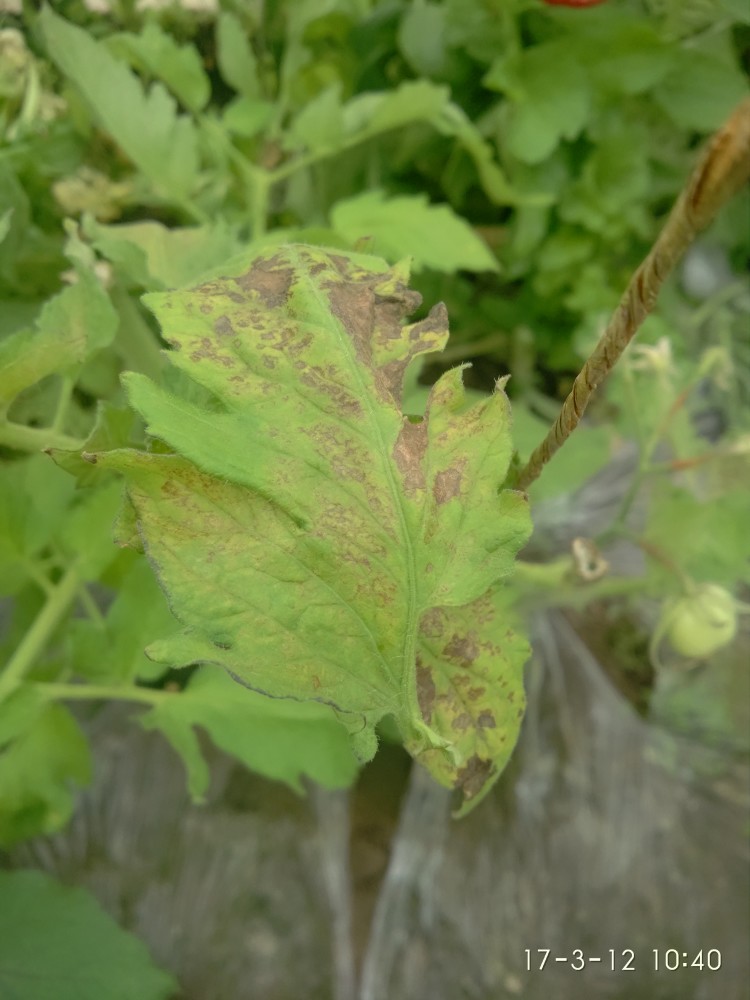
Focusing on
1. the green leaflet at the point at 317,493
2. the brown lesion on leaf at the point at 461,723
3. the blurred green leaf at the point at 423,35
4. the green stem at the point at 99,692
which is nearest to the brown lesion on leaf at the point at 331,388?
the green leaflet at the point at 317,493

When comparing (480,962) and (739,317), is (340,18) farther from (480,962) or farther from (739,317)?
(480,962)

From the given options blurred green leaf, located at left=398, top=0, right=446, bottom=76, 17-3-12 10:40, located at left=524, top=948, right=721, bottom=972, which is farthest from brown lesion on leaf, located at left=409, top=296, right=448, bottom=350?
17-3-12 10:40, located at left=524, top=948, right=721, bottom=972

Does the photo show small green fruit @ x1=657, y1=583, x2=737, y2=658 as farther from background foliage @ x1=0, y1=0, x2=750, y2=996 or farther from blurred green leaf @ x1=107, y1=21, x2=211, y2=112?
blurred green leaf @ x1=107, y1=21, x2=211, y2=112

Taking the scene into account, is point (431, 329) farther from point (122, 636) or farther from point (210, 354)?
point (122, 636)

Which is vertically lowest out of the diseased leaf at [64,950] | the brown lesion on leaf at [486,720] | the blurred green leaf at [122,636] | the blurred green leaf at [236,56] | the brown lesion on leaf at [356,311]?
the diseased leaf at [64,950]

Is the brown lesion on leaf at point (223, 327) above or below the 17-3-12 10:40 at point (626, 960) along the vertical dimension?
above

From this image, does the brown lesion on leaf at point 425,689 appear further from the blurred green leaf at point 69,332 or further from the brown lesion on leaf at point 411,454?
the blurred green leaf at point 69,332

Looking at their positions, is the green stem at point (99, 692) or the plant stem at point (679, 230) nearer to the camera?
the plant stem at point (679, 230)

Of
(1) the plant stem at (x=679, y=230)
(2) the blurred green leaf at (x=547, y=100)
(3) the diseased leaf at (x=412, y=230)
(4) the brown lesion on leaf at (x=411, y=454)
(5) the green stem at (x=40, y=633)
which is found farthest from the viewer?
(2) the blurred green leaf at (x=547, y=100)
